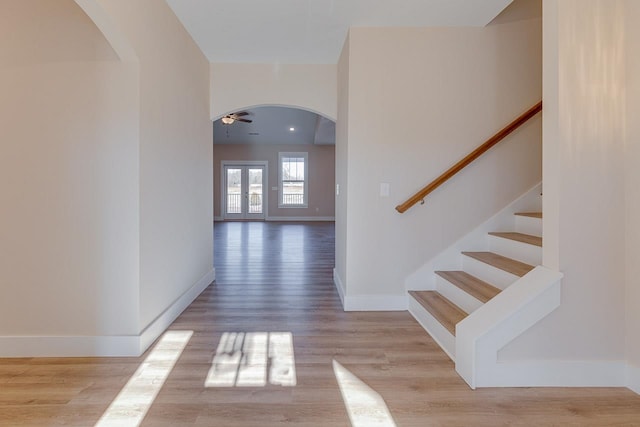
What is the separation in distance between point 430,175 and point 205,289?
267cm

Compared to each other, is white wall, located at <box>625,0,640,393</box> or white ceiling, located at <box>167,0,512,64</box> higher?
white ceiling, located at <box>167,0,512,64</box>

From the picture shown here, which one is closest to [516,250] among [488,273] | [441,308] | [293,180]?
[488,273]

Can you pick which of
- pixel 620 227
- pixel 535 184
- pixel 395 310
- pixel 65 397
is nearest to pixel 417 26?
pixel 535 184

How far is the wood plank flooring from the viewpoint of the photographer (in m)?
1.75

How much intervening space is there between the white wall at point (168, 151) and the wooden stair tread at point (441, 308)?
208cm

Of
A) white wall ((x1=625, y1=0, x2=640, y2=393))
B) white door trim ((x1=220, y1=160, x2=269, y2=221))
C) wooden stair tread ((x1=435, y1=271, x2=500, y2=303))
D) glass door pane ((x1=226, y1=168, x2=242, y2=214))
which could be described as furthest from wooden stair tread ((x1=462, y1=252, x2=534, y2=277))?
glass door pane ((x1=226, y1=168, x2=242, y2=214))

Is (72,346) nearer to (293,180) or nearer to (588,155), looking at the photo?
(588,155)

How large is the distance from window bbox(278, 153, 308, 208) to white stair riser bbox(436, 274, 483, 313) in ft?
33.8

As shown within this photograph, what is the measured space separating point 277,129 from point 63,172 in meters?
9.60

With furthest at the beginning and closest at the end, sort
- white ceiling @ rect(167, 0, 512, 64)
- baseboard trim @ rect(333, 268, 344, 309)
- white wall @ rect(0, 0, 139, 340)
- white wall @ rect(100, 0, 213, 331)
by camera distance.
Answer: baseboard trim @ rect(333, 268, 344, 309) < white ceiling @ rect(167, 0, 512, 64) < white wall @ rect(100, 0, 213, 331) < white wall @ rect(0, 0, 139, 340)

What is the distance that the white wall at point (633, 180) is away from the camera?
194 cm

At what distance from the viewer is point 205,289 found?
161 inches

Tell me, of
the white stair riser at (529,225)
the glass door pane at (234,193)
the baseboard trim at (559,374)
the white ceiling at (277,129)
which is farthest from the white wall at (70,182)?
the glass door pane at (234,193)

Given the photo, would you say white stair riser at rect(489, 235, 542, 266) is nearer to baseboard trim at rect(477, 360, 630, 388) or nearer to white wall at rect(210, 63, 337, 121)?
baseboard trim at rect(477, 360, 630, 388)
